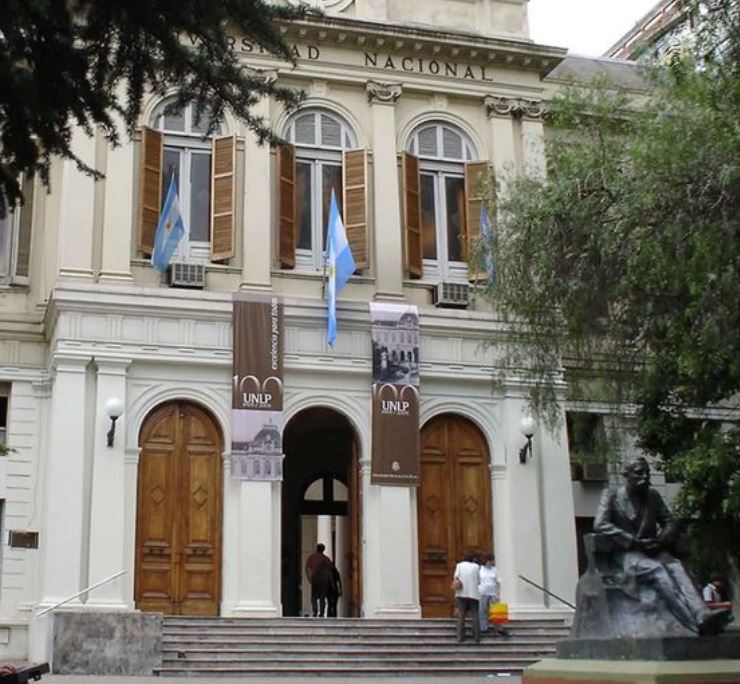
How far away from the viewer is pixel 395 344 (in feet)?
74.2

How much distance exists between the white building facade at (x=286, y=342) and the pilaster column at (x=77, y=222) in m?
0.04

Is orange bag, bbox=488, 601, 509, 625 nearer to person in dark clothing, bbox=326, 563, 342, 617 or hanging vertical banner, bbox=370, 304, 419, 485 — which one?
hanging vertical banner, bbox=370, 304, 419, 485

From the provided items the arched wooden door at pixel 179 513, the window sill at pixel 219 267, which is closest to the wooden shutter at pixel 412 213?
the window sill at pixel 219 267

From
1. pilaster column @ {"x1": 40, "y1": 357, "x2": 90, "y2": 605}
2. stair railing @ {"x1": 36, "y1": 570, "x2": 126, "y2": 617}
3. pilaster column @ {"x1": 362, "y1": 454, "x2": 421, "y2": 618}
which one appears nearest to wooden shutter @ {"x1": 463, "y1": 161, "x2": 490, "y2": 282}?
pilaster column @ {"x1": 362, "y1": 454, "x2": 421, "y2": 618}

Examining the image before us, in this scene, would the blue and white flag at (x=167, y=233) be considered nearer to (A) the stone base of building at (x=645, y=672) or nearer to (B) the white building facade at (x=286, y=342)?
(B) the white building facade at (x=286, y=342)

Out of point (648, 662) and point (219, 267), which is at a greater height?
point (219, 267)

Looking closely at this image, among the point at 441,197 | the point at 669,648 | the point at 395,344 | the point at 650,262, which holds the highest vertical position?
the point at 441,197

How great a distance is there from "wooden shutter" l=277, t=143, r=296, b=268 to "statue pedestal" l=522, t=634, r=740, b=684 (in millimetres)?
12583

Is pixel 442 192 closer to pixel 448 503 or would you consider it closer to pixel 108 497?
pixel 448 503

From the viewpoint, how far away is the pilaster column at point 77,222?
21.7 metres

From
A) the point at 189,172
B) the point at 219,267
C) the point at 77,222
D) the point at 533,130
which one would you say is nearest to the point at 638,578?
the point at 219,267

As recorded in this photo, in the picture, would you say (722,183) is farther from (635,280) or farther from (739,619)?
(739,619)

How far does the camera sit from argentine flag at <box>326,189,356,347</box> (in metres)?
22.0

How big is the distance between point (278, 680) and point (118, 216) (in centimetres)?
900
